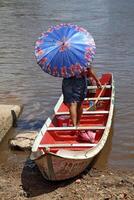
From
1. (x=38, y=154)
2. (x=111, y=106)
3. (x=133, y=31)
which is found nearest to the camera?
(x=38, y=154)

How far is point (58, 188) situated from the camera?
7.22 meters

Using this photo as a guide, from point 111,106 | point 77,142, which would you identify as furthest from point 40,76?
point 77,142

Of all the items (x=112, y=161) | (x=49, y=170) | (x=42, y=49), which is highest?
(x=42, y=49)

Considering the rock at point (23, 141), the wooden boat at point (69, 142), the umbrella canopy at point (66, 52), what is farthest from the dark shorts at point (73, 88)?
the rock at point (23, 141)

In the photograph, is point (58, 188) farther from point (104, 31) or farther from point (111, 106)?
point (104, 31)

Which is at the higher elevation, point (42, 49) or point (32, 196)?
point (42, 49)

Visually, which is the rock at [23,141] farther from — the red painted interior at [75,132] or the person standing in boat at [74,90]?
the person standing in boat at [74,90]

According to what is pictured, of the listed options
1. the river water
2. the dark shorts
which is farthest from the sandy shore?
the dark shorts

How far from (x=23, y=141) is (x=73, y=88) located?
1.53m

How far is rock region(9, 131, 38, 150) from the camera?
349 inches

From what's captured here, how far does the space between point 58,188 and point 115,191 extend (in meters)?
0.88

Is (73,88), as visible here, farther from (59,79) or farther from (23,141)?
(59,79)

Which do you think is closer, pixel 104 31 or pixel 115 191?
pixel 115 191

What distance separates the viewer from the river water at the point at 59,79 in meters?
10.0
